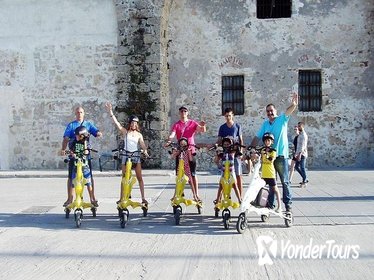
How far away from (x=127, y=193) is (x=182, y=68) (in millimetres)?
9239

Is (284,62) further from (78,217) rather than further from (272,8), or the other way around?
(78,217)

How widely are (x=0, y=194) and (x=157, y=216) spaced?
4676mm

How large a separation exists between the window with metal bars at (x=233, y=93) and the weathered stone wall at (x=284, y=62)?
0.21 m

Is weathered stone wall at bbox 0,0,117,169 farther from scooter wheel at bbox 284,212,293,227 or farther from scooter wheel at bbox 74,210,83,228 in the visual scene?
scooter wheel at bbox 284,212,293,227

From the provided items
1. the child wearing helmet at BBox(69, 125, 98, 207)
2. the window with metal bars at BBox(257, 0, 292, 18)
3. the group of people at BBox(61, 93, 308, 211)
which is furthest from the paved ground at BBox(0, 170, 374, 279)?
the window with metal bars at BBox(257, 0, 292, 18)

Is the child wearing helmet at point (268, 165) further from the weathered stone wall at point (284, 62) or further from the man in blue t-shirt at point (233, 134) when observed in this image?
the weathered stone wall at point (284, 62)

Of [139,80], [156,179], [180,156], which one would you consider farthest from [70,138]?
[139,80]

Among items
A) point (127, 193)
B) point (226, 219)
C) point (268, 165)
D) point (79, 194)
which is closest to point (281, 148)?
point (268, 165)

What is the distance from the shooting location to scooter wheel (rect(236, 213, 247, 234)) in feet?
20.5

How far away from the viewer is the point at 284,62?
1543cm

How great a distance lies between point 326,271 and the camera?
15.1 ft

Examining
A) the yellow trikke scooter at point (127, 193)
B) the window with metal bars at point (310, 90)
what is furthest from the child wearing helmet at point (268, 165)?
the window with metal bars at point (310, 90)

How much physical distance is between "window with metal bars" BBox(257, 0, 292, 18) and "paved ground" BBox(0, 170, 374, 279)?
809 cm

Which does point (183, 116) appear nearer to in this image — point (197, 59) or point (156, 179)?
point (156, 179)
